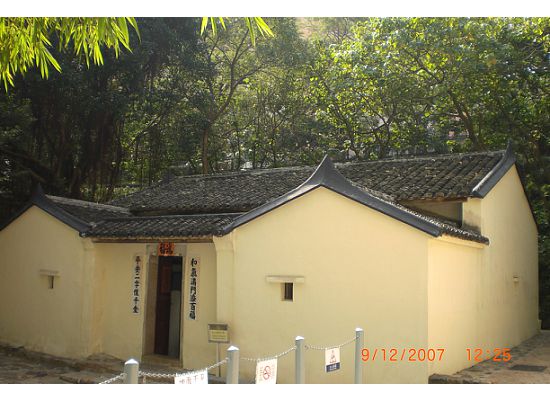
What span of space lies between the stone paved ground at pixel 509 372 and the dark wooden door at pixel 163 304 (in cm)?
439

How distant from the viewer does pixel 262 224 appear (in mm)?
7836

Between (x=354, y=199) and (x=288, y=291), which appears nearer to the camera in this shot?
(x=354, y=199)

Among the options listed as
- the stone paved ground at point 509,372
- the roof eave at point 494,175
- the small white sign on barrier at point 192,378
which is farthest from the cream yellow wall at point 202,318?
the small white sign on barrier at point 192,378

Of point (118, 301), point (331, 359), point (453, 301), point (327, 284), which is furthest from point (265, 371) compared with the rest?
point (118, 301)

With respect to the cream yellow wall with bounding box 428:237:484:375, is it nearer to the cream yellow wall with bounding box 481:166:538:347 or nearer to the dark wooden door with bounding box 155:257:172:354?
the cream yellow wall with bounding box 481:166:538:347

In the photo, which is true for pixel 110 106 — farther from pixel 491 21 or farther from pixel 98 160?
pixel 491 21

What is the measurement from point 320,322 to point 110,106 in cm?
814

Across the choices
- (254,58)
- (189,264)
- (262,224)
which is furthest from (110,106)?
(262,224)

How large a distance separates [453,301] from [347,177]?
3200 millimetres

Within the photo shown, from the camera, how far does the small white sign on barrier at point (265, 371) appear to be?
4.45 m

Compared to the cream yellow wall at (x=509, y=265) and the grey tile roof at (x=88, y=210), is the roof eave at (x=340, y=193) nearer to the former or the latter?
the cream yellow wall at (x=509, y=265)

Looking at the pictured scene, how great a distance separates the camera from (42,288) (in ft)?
33.1

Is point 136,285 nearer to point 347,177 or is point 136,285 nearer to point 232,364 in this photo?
point 347,177
